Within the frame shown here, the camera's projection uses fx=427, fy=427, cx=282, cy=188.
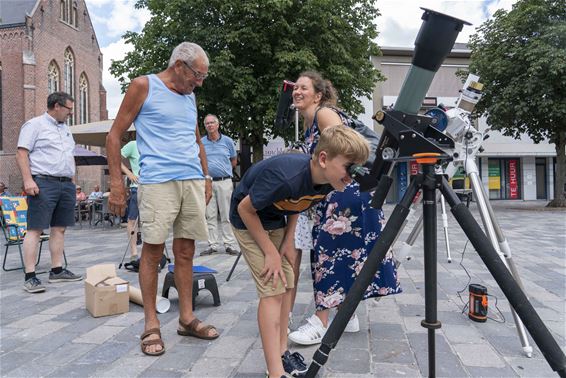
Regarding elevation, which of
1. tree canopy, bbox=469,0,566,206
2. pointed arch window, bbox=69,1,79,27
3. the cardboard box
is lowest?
the cardboard box

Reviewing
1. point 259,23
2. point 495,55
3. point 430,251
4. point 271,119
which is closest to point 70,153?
point 430,251

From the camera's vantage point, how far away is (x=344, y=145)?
172 centimetres

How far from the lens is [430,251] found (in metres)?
1.61

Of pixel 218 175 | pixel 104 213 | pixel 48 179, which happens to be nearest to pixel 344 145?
pixel 48 179

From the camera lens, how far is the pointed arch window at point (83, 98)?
3113 centimetres

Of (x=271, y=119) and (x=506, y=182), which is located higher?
(x=271, y=119)

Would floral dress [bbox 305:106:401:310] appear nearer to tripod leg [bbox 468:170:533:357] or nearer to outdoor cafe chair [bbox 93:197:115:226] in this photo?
tripod leg [bbox 468:170:533:357]

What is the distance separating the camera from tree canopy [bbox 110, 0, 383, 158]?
44.6 ft

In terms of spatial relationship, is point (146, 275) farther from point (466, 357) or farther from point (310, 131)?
point (466, 357)

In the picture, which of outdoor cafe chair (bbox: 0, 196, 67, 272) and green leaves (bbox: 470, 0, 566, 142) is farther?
green leaves (bbox: 470, 0, 566, 142)

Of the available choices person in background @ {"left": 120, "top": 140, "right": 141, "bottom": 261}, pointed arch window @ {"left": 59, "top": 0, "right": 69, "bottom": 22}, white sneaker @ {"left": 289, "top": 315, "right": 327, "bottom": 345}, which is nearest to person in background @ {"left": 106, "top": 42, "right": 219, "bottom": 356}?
white sneaker @ {"left": 289, "top": 315, "right": 327, "bottom": 345}

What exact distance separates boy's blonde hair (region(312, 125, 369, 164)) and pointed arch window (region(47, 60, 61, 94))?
103ft

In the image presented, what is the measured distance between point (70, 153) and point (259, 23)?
35.2ft

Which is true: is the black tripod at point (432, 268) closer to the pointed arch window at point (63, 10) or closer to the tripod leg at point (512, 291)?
the tripod leg at point (512, 291)
